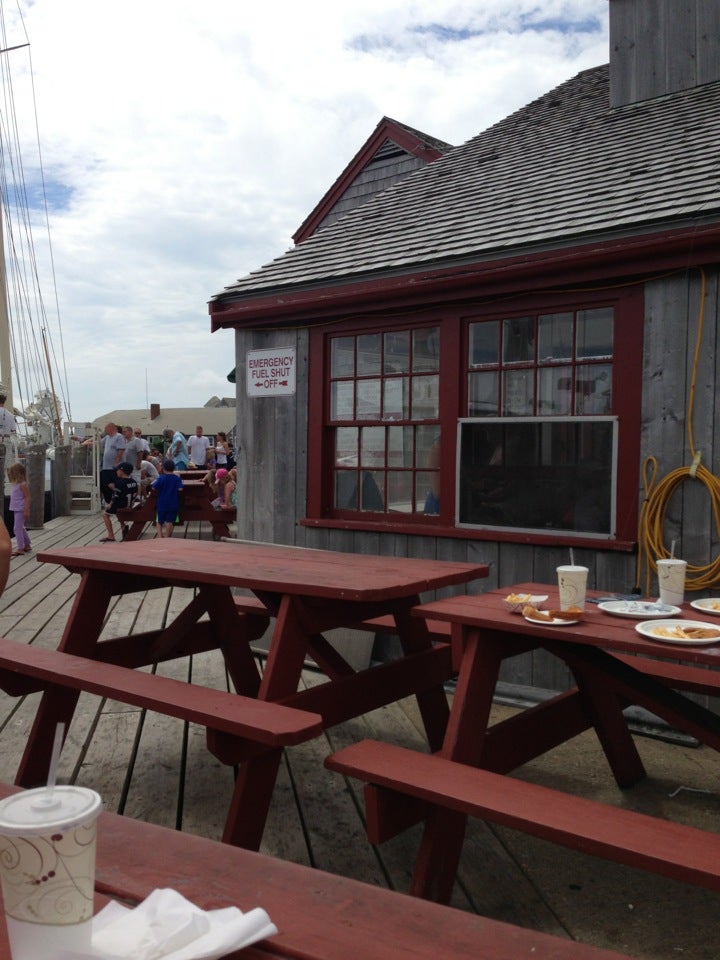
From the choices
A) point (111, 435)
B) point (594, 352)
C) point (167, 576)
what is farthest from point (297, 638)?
point (111, 435)

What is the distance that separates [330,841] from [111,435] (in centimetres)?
1329

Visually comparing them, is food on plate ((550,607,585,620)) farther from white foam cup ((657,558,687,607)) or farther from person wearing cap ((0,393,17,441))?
person wearing cap ((0,393,17,441))

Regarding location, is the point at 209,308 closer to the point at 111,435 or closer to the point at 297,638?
the point at 297,638

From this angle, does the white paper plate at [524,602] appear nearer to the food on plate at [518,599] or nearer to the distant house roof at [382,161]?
the food on plate at [518,599]

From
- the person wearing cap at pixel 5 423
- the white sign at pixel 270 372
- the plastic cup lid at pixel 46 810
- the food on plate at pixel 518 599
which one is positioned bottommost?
the food on plate at pixel 518 599

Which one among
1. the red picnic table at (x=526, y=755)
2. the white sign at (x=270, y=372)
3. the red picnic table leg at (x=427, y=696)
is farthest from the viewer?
the white sign at (x=270, y=372)

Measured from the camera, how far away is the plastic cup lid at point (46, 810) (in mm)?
928

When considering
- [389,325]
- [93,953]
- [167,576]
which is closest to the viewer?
[93,953]

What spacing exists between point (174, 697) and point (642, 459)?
9.98 ft

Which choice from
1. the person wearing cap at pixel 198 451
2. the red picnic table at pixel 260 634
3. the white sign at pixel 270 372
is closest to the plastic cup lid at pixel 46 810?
the red picnic table at pixel 260 634

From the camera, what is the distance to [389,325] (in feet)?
19.6

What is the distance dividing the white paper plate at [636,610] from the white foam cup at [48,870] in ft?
7.86

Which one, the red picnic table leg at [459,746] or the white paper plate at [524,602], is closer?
the red picnic table leg at [459,746]

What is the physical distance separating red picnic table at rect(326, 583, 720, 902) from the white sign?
3.34 meters
